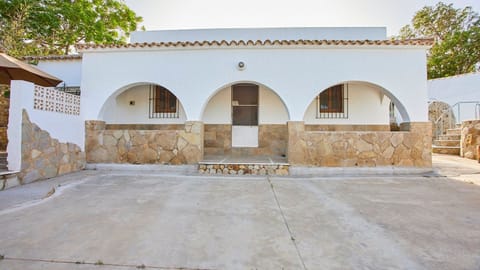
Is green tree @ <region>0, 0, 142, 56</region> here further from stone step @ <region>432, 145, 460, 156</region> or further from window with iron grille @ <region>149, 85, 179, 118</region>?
stone step @ <region>432, 145, 460, 156</region>

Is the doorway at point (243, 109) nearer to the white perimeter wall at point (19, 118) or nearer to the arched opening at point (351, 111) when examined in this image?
the arched opening at point (351, 111)

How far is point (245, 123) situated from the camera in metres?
9.14

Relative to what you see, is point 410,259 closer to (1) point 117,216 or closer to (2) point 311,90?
(1) point 117,216

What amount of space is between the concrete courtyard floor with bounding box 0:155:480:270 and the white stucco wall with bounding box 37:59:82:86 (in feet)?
18.2

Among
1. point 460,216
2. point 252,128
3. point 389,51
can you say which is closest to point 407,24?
point 389,51

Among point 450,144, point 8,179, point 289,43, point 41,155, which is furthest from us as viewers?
point 450,144

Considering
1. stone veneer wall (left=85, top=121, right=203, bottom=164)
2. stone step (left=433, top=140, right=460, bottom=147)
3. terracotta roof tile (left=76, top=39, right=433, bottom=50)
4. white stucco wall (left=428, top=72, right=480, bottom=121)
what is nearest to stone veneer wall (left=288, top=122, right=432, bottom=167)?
terracotta roof tile (left=76, top=39, right=433, bottom=50)

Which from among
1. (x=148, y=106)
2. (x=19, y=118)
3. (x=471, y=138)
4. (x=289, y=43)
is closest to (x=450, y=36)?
(x=471, y=138)

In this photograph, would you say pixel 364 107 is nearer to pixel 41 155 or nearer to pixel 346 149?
pixel 346 149

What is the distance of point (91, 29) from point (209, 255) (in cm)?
1986

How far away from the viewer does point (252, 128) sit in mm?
9047

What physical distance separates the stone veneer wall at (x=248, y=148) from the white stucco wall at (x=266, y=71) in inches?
74.5

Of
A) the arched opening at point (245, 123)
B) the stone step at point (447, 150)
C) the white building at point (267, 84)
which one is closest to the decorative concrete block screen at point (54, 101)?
the white building at point (267, 84)

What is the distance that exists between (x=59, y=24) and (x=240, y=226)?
18.8 metres
